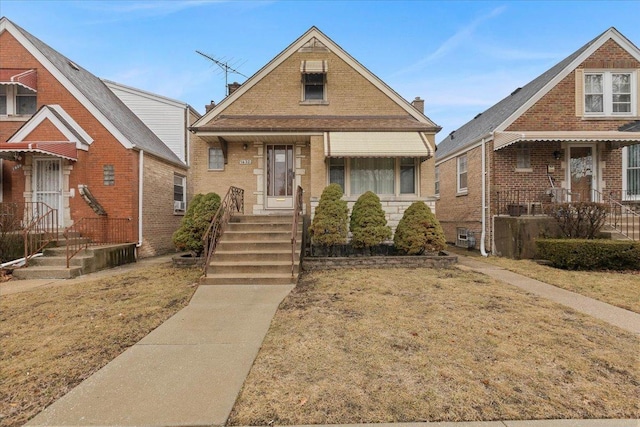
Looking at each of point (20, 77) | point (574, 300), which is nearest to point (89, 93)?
point (20, 77)

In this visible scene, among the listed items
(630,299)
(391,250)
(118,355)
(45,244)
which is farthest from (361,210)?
(45,244)

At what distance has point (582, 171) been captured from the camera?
11758 mm

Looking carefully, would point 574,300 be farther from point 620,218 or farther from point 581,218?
point 620,218

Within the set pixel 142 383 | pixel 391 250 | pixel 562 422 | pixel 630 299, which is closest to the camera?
pixel 562 422

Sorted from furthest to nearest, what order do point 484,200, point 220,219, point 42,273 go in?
point 484,200 → point 220,219 → point 42,273

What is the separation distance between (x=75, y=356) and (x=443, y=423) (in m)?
3.97

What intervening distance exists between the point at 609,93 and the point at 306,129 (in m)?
11.4

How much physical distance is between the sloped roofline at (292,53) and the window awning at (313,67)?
2.34ft

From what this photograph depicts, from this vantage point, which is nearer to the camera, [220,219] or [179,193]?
[220,219]

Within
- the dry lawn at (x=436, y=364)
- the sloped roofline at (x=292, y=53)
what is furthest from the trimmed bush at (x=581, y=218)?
the dry lawn at (x=436, y=364)

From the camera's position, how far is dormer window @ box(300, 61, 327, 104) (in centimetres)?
1111

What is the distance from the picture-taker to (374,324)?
4.47 m

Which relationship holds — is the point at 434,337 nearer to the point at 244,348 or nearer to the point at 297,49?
the point at 244,348

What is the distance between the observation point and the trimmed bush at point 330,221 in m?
8.52
